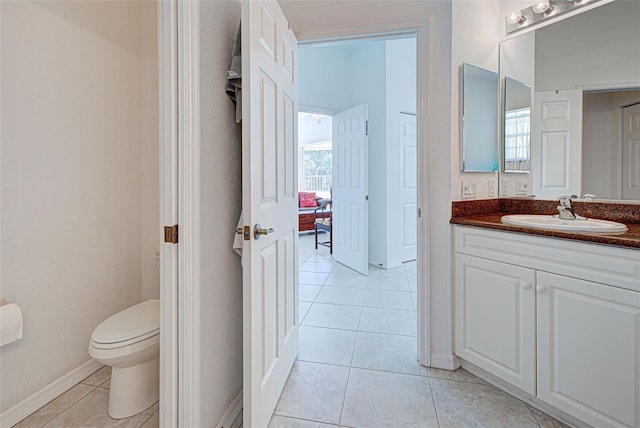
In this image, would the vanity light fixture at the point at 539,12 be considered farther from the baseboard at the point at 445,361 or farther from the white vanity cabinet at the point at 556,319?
the baseboard at the point at 445,361

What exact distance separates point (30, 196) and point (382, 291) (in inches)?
110

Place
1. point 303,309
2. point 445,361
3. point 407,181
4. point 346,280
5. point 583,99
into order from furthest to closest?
point 407,181 → point 346,280 → point 303,309 → point 445,361 → point 583,99

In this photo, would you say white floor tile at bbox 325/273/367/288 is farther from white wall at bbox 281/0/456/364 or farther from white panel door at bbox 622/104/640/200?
white panel door at bbox 622/104/640/200

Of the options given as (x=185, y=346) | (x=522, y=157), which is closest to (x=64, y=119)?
(x=185, y=346)

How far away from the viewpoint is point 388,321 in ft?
8.25

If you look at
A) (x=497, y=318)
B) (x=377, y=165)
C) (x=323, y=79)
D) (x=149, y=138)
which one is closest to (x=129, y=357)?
(x=149, y=138)

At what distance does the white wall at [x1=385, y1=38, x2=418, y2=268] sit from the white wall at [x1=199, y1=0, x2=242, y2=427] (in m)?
2.84

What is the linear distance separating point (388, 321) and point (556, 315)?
130 centimetres

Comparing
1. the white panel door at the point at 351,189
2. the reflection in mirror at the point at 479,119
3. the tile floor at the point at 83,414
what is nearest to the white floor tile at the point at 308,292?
the white panel door at the point at 351,189

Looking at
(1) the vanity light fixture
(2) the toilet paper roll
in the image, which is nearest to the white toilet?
(2) the toilet paper roll

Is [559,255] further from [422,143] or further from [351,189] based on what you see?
[351,189]

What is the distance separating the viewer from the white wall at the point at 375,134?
4059mm

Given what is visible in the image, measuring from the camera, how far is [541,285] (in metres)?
1.41

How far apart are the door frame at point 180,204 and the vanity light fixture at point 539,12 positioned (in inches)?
74.7
